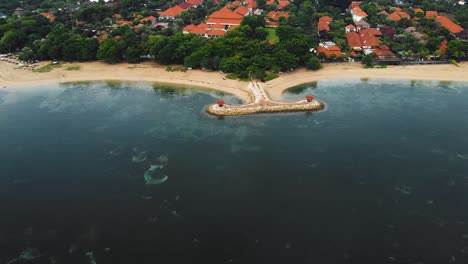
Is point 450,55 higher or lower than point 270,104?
higher

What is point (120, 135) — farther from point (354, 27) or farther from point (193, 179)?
point (354, 27)

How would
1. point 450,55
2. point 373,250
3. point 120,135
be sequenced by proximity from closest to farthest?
point 373,250
point 120,135
point 450,55

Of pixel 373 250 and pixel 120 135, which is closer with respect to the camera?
pixel 373 250

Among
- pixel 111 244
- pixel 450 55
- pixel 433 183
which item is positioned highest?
pixel 450 55

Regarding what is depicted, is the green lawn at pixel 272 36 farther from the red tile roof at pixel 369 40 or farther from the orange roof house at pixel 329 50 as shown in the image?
the red tile roof at pixel 369 40

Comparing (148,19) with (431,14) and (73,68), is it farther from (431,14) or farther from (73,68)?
(431,14)

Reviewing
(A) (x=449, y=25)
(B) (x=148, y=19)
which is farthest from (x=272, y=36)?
(A) (x=449, y=25)

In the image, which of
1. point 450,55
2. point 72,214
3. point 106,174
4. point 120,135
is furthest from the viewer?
point 450,55

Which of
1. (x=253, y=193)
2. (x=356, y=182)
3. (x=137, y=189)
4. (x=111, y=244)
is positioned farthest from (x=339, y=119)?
(x=111, y=244)
